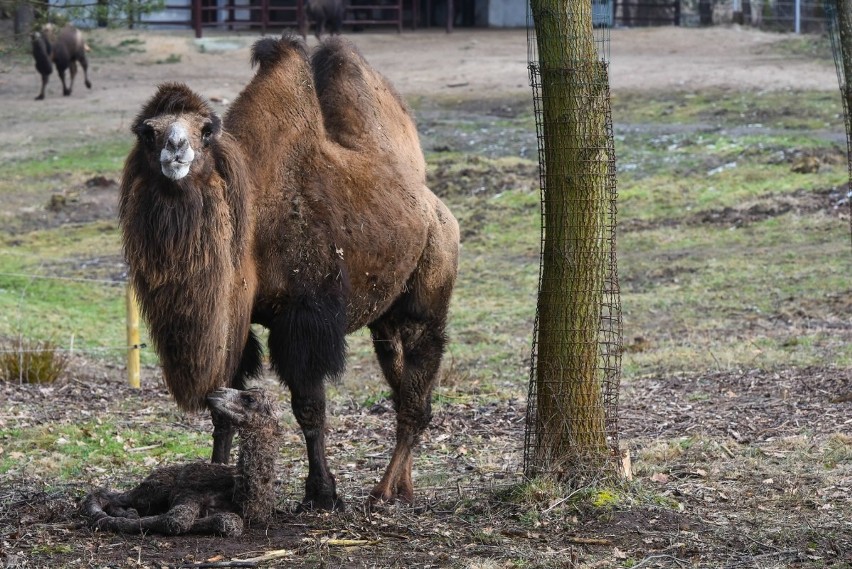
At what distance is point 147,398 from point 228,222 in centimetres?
453

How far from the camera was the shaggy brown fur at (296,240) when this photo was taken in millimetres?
6086

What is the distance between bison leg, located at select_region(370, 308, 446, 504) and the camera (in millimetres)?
7578

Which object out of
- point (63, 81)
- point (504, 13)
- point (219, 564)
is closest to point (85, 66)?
point (63, 81)

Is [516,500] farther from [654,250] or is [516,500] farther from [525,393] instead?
[654,250]

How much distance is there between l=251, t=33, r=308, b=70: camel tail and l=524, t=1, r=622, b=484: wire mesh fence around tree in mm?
1444

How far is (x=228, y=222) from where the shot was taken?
20.5 feet

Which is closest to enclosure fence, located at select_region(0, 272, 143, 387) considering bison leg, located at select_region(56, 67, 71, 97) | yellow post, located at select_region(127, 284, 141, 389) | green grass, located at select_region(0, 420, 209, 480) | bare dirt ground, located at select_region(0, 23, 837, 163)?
yellow post, located at select_region(127, 284, 141, 389)

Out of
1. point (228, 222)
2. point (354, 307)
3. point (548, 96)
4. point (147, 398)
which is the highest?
point (548, 96)

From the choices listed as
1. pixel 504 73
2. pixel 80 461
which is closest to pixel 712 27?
pixel 504 73

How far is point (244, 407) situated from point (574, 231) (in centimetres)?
192

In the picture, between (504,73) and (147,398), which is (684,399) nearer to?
(147,398)

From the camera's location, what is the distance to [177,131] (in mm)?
5895

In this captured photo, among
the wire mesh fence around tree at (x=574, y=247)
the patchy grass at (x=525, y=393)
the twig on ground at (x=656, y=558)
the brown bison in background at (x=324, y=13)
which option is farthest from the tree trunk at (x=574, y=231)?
the brown bison in background at (x=324, y=13)

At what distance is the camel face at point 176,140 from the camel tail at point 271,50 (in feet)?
3.10
